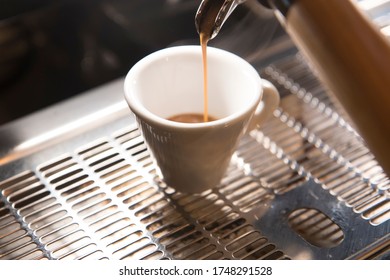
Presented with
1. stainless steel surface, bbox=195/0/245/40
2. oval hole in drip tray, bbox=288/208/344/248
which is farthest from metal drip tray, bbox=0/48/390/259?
stainless steel surface, bbox=195/0/245/40

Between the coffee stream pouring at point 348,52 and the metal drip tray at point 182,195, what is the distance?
0.10m

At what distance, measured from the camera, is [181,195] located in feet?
1.68

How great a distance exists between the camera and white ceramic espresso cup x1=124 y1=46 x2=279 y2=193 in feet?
1.47

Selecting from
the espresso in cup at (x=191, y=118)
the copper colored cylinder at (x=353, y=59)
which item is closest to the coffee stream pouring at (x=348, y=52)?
the copper colored cylinder at (x=353, y=59)

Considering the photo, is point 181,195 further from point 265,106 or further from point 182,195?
point 265,106

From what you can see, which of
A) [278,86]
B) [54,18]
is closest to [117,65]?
[54,18]

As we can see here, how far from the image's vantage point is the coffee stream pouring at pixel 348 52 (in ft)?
1.35

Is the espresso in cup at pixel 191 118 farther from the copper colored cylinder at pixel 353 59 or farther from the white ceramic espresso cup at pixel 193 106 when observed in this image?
the copper colored cylinder at pixel 353 59

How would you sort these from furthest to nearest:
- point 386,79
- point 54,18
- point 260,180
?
point 54,18 < point 260,180 < point 386,79

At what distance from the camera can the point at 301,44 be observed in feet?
1.54

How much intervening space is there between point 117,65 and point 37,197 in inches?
12.5

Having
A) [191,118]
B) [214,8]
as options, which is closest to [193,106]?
[191,118]

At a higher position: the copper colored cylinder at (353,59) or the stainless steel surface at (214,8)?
the stainless steel surface at (214,8)
